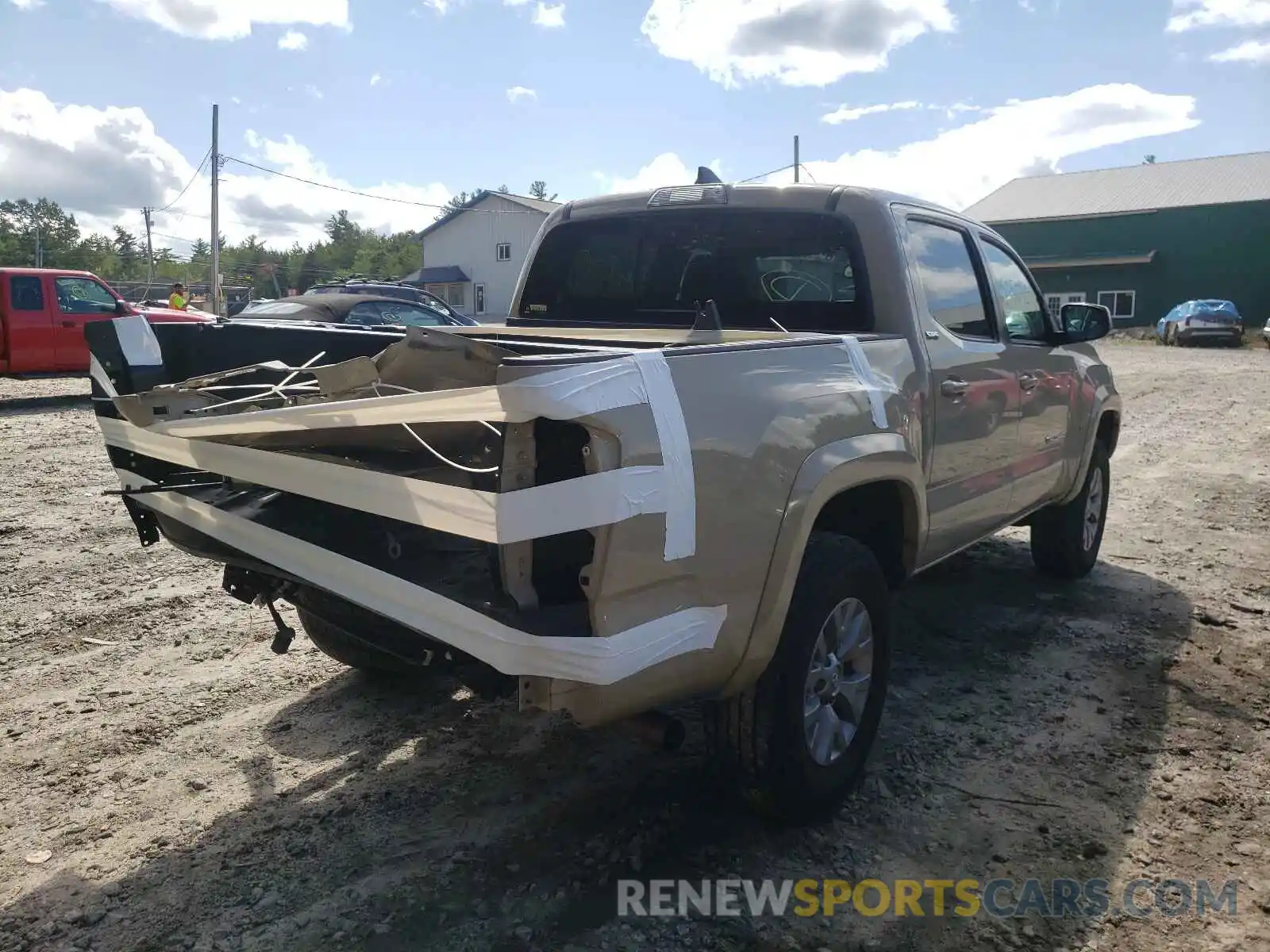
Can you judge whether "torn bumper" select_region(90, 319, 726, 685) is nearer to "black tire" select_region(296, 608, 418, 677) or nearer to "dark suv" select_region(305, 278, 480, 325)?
"black tire" select_region(296, 608, 418, 677)

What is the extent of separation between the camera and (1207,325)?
29812mm

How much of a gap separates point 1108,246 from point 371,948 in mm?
43599

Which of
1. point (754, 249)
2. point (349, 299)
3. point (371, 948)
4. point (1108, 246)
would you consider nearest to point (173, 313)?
point (349, 299)

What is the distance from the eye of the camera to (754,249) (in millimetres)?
4121

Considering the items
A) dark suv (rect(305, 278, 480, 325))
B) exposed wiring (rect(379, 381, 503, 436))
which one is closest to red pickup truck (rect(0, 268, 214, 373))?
dark suv (rect(305, 278, 480, 325))

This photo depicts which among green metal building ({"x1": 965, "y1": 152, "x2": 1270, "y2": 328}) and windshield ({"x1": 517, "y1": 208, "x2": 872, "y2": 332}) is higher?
green metal building ({"x1": 965, "y1": 152, "x2": 1270, "y2": 328})

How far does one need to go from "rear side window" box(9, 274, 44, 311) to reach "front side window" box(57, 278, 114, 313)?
236mm

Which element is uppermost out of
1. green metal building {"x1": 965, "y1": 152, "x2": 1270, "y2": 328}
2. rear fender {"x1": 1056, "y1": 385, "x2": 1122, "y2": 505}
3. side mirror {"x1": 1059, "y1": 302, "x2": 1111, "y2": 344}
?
green metal building {"x1": 965, "y1": 152, "x2": 1270, "y2": 328}

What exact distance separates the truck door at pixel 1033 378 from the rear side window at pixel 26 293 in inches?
539

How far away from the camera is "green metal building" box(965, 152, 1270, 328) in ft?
124

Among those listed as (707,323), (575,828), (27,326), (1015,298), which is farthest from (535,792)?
(27,326)

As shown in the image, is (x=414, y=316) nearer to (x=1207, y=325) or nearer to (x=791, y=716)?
(x=791, y=716)

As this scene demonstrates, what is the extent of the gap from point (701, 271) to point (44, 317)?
516 inches

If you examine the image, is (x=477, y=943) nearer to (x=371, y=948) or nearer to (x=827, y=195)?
(x=371, y=948)
